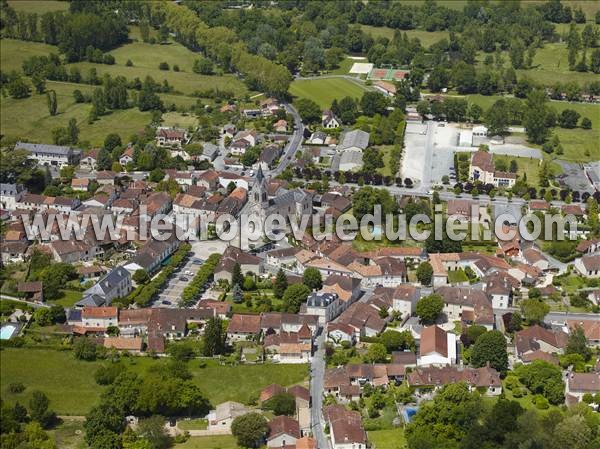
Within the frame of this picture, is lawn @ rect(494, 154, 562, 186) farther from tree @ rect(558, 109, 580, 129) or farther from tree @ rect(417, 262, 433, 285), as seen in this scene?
tree @ rect(417, 262, 433, 285)

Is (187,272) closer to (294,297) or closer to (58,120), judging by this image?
(294,297)

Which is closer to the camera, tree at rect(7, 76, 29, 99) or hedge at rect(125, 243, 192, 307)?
hedge at rect(125, 243, 192, 307)

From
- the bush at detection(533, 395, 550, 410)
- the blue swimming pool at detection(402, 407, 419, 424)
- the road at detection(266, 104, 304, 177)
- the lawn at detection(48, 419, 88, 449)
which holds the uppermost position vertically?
the bush at detection(533, 395, 550, 410)

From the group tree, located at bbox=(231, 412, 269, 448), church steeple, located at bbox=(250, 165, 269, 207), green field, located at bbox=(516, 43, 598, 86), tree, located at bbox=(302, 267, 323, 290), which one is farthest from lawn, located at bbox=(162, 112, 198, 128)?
→ tree, located at bbox=(231, 412, 269, 448)

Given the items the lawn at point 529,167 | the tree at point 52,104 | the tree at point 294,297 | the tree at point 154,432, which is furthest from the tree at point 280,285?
the tree at point 52,104

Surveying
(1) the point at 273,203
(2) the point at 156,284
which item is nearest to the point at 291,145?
(1) the point at 273,203

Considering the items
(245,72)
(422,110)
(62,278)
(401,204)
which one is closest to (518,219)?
(401,204)
